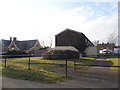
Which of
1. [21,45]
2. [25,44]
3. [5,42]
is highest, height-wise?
[5,42]

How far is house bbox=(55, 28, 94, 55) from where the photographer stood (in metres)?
40.5

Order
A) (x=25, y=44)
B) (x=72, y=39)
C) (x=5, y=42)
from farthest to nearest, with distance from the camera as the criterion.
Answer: (x=5, y=42), (x=25, y=44), (x=72, y=39)

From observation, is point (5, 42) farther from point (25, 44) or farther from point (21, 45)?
point (25, 44)

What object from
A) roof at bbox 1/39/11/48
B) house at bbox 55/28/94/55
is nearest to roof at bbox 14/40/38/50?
roof at bbox 1/39/11/48

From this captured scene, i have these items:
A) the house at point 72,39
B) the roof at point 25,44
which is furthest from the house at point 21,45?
the house at point 72,39

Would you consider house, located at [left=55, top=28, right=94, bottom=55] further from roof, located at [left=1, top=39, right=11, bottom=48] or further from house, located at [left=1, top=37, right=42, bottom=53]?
roof, located at [left=1, top=39, right=11, bottom=48]

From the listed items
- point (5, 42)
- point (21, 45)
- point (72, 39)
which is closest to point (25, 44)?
point (21, 45)

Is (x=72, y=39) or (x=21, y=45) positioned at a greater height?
(x=72, y=39)

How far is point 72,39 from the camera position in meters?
41.4

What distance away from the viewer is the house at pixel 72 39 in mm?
40469

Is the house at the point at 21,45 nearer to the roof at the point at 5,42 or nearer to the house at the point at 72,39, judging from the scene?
the roof at the point at 5,42

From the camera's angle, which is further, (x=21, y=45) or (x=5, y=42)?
(x=5, y=42)

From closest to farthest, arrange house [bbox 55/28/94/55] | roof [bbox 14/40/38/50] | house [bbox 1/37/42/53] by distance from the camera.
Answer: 1. house [bbox 55/28/94/55]
2. house [bbox 1/37/42/53]
3. roof [bbox 14/40/38/50]

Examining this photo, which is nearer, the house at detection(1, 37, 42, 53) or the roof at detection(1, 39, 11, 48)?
the house at detection(1, 37, 42, 53)
